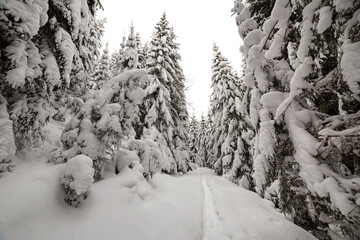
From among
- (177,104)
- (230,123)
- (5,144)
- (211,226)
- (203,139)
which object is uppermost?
(177,104)

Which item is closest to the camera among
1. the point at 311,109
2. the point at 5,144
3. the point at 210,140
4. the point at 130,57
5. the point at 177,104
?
the point at 311,109

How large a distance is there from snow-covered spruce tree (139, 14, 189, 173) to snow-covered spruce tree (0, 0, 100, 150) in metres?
10.4

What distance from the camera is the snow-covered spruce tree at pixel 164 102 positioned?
16.5m

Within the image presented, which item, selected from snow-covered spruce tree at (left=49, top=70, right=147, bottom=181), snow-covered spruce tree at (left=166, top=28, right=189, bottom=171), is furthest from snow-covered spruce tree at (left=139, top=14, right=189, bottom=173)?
snow-covered spruce tree at (left=49, top=70, right=147, bottom=181)

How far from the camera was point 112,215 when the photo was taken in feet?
15.0

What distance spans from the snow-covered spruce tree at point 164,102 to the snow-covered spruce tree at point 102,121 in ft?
31.6

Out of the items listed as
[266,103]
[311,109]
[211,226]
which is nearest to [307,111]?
[311,109]

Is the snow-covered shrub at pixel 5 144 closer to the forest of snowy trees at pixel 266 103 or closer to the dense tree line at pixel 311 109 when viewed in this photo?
the forest of snowy trees at pixel 266 103

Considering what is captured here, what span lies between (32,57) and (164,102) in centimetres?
1263

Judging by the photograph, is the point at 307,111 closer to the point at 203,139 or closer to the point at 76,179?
the point at 76,179

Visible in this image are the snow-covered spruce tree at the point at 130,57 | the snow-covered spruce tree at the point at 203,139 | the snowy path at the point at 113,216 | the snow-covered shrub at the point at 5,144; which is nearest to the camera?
the snowy path at the point at 113,216

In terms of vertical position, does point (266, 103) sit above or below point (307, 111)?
above

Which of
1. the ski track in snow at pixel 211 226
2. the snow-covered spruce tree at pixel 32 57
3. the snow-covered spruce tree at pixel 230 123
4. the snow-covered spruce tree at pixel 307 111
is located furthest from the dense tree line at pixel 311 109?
the snow-covered spruce tree at pixel 230 123

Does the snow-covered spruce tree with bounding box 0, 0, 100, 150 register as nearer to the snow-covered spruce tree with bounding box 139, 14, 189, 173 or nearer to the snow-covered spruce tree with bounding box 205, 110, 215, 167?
the snow-covered spruce tree with bounding box 139, 14, 189, 173
